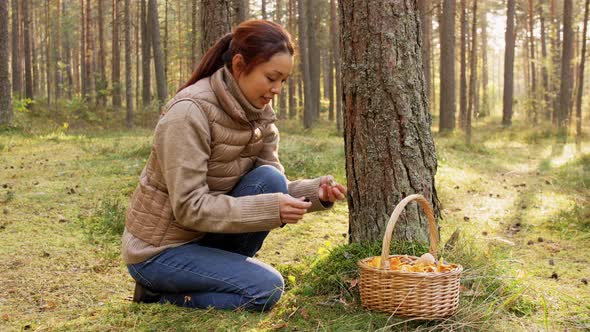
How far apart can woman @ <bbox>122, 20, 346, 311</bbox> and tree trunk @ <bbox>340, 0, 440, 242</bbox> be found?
0.34m

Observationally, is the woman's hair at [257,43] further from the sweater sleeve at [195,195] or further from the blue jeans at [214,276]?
the blue jeans at [214,276]

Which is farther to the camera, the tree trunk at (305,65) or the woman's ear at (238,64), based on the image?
the tree trunk at (305,65)

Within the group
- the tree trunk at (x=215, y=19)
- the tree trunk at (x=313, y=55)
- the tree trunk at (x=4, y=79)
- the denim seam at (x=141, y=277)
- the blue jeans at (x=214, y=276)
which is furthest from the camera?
the tree trunk at (x=313, y=55)

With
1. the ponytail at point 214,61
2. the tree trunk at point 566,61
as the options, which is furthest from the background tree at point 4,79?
the tree trunk at point 566,61

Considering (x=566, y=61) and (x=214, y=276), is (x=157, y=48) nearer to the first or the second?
(x=566, y=61)

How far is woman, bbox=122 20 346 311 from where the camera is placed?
9.11ft

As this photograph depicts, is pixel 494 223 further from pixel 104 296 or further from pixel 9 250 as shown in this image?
Answer: pixel 9 250

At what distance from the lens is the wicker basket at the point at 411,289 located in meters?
2.56

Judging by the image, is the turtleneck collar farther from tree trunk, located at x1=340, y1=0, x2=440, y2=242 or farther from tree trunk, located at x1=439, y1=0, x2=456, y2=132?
tree trunk, located at x1=439, y1=0, x2=456, y2=132

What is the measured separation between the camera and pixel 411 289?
2.58 meters

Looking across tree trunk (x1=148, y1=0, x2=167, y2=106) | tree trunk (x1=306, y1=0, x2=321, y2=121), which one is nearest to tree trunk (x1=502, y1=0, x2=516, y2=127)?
tree trunk (x1=306, y1=0, x2=321, y2=121)

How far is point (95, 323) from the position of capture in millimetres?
2963

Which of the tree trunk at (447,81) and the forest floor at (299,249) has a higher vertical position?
the tree trunk at (447,81)

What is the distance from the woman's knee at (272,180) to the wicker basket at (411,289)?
745 millimetres
